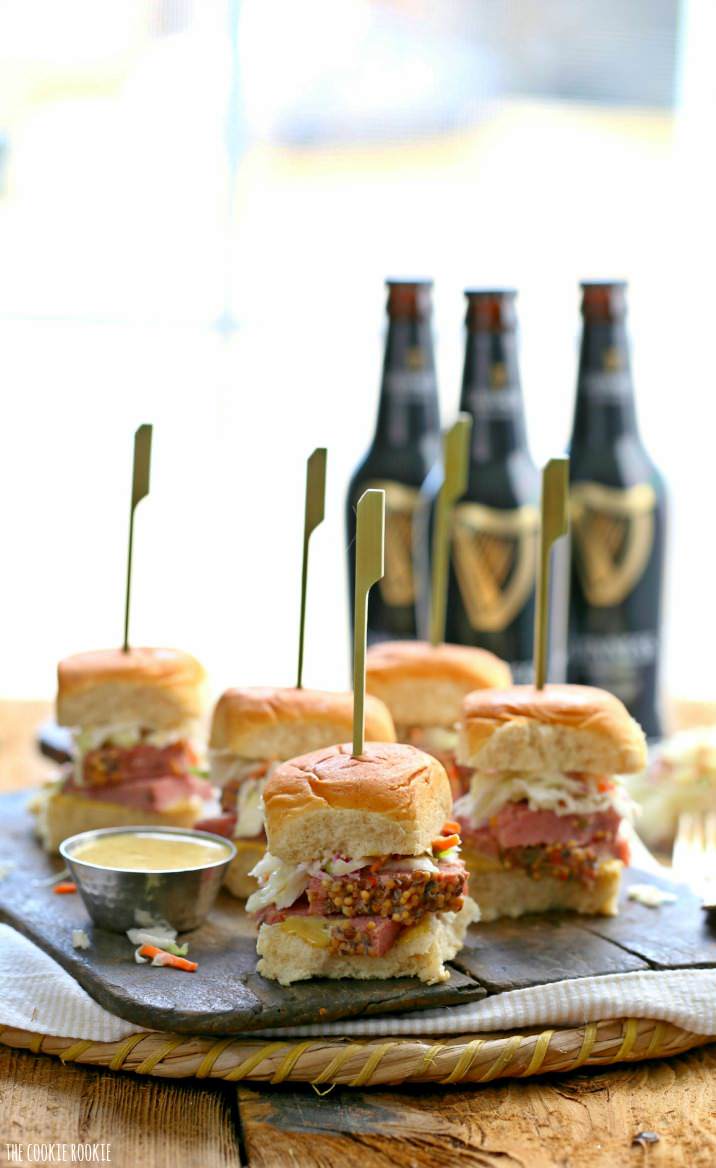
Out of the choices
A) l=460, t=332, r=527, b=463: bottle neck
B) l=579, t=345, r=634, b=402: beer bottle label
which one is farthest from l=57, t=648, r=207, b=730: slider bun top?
l=579, t=345, r=634, b=402: beer bottle label

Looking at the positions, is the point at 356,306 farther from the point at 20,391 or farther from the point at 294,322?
the point at 20,391

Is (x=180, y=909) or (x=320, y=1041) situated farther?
(x=180, y=909)

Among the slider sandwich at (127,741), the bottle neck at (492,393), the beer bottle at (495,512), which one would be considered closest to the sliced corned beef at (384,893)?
the slider sandwich at (127,741)

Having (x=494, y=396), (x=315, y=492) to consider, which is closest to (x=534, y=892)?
(x=315, y=492)

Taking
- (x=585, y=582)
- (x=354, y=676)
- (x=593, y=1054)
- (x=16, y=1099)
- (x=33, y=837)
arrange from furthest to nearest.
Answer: (x=585, y=582) → (x=33, y=837) → (x=354, y=676) → (x=593, y=1054) → (x=16, y=1099)

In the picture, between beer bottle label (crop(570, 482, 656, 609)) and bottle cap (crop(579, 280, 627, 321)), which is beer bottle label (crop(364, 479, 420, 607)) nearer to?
beer bottle label (crop(570, 482, 656, 609))

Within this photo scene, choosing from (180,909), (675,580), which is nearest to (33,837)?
(180,909)

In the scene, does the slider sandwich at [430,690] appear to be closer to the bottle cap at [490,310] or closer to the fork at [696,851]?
the fork at [696,851]
